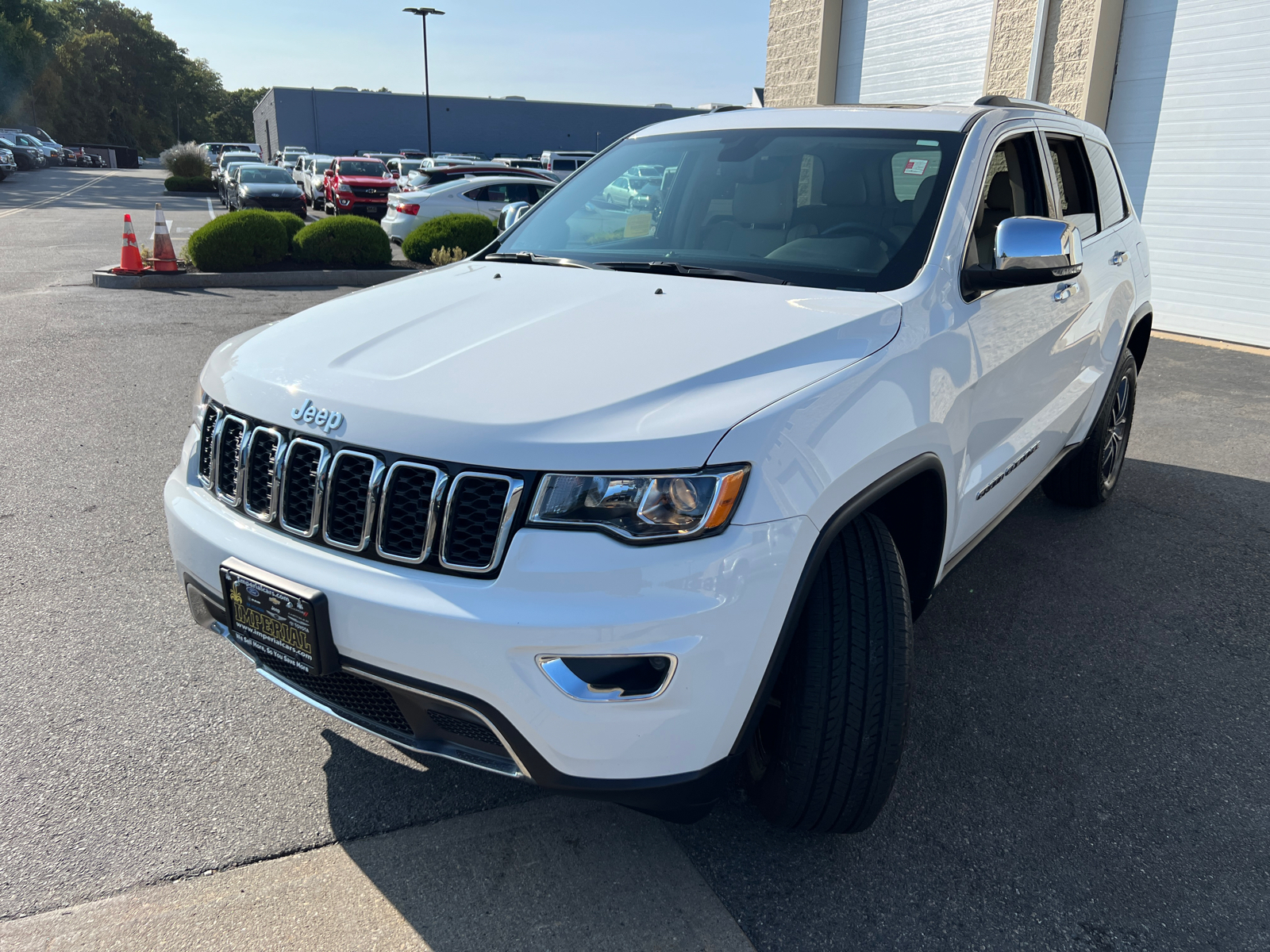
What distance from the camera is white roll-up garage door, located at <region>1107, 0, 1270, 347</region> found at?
9961 millimetres

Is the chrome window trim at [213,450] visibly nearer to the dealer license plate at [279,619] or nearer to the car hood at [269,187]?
the dealer license plate at [279,619]

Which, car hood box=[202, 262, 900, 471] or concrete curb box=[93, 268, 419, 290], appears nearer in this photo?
car hood box=[202, 262, 900, 471]

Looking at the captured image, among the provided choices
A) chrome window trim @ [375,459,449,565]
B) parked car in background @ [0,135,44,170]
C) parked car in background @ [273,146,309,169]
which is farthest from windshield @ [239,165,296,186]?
parked car in background @ [0,135,44,170]

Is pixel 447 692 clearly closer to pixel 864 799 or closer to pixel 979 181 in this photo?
pixel 864 799

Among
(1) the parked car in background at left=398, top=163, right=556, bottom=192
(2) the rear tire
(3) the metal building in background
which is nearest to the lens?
(2) the rear tire

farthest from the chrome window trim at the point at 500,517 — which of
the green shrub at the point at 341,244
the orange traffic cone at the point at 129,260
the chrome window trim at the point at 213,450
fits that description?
the green shrub at the point at 341,244

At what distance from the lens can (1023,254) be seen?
105 inches

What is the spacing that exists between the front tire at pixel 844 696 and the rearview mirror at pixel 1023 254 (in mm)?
973

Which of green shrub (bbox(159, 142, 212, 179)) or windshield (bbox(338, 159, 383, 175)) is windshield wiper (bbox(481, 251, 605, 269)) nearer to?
windshield (bbox(338, 159, 383, 175))

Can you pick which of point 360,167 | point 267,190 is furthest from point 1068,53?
point 267,190

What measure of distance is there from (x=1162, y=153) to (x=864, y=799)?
11.2 m

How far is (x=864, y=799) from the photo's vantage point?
7.23ft

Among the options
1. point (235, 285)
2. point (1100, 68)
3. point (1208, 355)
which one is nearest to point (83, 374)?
point (235, 285)

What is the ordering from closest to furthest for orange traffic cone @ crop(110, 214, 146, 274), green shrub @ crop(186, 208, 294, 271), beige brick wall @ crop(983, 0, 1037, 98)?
beige brick wall @ crop(983, 0, 1037, 98) → orange traffic cone @ crop(110, 214, 146, 274) → green shrub @ crop(186, 208, 294, 271)
